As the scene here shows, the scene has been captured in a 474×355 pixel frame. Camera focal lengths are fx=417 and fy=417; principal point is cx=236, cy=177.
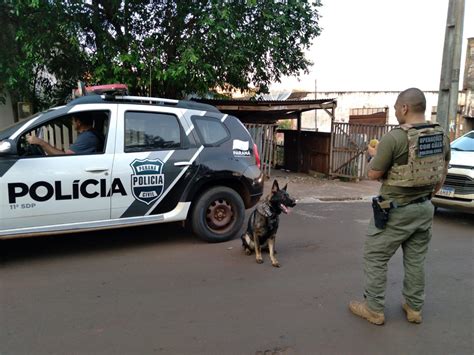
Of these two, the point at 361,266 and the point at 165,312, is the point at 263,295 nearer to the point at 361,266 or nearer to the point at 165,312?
the point at 165,312

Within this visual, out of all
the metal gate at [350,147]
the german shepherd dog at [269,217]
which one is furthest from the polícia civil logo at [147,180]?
the metal gate at [350,147]

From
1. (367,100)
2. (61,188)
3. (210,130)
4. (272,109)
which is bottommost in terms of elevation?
(61,188)

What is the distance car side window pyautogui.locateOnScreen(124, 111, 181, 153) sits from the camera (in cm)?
504

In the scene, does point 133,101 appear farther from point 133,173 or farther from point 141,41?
point 141,41

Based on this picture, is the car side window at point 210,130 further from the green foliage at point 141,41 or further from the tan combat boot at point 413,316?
the tan combat boot at point 413,316

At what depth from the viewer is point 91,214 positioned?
15.8 ft

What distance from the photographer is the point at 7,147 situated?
4.28 m

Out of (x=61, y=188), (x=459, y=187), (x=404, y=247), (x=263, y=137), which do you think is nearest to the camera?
(x=404, y=247)

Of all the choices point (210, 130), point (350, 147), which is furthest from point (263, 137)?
point (210, 130)

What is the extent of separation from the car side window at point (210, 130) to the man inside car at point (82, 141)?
50.0 inches

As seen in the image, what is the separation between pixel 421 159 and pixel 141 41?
702 cm

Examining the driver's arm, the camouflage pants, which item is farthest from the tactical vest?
the driver's arm

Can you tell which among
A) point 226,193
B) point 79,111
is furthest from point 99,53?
point 226,193

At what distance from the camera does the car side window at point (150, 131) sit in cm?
504
